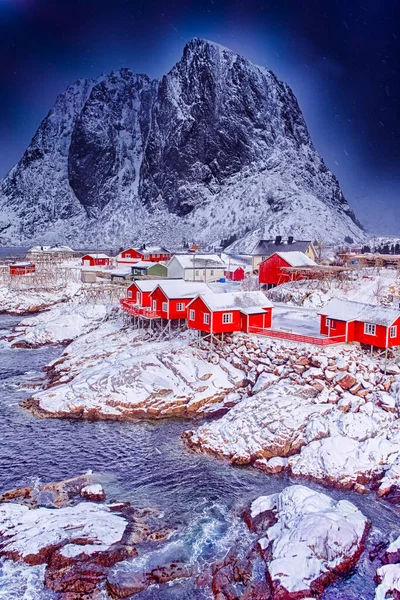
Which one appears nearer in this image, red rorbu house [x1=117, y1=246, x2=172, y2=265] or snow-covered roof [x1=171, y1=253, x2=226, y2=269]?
snow-covered roof [x1=171, y1=253, x2=226, y2=269]

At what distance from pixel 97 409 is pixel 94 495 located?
10.0 metres

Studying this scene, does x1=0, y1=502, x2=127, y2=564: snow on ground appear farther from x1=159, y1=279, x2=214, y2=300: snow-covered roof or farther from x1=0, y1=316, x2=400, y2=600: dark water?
x1=159, y1=279, x2=214, y2=300: snow-covered roof

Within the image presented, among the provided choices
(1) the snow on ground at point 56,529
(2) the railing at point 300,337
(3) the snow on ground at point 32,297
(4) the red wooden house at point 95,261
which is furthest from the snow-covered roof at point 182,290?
(4) the red wooden house at point 95,261

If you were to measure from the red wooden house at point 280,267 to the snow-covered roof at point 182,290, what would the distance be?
15.0m

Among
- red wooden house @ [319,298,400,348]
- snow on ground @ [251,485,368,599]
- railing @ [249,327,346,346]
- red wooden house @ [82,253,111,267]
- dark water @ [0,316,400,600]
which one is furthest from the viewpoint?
red wooden house @ [82,253,111,267]

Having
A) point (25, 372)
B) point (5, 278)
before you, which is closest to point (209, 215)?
point (5, 278)

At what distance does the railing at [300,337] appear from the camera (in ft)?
111

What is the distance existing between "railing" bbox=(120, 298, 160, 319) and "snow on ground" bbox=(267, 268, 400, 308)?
1511 centimetres

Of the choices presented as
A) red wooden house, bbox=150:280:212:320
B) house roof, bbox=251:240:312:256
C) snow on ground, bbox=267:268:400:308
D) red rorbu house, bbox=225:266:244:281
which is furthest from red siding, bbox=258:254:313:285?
red wooden house, bbox=150:280:212:320

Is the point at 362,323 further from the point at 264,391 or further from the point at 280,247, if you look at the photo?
the point at 280,247

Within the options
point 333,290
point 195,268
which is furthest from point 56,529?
point 195,268

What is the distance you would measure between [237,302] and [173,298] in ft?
19.3

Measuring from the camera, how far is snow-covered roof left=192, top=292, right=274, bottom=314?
37.9 m

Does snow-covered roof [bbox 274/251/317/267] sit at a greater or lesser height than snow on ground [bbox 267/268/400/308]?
greater
